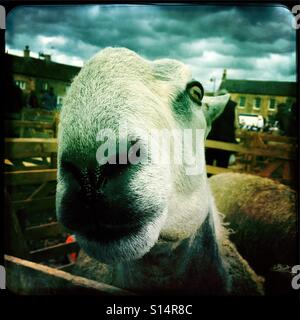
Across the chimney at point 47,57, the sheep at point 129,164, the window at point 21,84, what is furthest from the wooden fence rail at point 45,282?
the chimney at point 47,57

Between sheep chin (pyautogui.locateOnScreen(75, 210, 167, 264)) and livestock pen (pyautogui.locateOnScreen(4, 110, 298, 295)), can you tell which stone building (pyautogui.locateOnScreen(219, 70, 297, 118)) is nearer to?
livestock pen (pyautogui.locateOnScreen(4, 110, 298, 295))

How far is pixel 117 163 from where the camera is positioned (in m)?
1.04

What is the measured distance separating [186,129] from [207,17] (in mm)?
494

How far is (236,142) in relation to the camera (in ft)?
5.68

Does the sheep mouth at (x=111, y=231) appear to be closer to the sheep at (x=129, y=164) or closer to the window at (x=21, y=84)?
the sheep at (x=129, y=164)

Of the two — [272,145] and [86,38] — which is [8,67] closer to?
[86,38]

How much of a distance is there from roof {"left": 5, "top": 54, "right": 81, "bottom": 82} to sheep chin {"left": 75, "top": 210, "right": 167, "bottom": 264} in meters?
0.72

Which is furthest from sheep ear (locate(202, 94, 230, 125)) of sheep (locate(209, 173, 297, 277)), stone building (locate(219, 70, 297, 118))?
sheep (locate(209, 173, 297, 277))

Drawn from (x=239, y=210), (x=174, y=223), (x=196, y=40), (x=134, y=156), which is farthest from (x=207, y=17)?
(x=239, y=210)

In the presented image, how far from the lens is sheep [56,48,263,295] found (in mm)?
1057

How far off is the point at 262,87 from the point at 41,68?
0.98 m

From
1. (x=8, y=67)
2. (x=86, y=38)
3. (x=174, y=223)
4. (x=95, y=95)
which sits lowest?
(x=174, y=223)

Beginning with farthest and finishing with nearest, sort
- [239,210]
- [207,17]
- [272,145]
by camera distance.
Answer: [239,210] → [272,145] → [207,17]

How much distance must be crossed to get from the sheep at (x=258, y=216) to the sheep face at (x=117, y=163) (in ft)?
2.58
